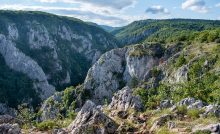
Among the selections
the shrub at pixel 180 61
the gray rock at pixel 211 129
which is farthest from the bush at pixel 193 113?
the shrub at pixel 180 61

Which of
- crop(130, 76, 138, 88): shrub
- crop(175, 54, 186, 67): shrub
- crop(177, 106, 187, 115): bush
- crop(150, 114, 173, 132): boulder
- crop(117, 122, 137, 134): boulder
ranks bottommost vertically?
crop(130, 76, 138, 88): shrub

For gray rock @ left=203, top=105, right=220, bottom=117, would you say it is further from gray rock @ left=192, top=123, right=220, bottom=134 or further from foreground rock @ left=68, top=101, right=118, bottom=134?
foreground rock @ left=68, top=101, right=118, bottom=134

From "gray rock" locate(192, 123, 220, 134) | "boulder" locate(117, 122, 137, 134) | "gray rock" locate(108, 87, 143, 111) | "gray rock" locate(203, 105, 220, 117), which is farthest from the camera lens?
"gray rock" locate(108, 87, 143, 111)

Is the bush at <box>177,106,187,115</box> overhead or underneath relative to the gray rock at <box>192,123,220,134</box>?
underneath

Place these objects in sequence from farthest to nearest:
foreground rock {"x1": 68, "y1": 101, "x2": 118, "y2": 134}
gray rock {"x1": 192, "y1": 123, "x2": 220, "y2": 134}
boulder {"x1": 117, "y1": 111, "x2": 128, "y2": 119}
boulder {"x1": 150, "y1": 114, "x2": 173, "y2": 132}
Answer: boulder {"x1": 117, "y1": 111, "x2": 128, "y2": 119}, foreground rock {"x1": 68, "y1": 101, "x2": 118, "y2": 134}, boulder {"x1": 150, "y1": 114, "x2": 173, "y2": 132}, gray rock {"x1": 192, "y1": 123, "x2": 220, "y2": 134}

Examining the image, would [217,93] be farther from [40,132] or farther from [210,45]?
[210,45]

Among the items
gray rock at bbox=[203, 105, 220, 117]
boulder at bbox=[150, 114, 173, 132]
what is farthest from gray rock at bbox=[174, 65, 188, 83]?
boulder at bbox=[150, 114, 173, 132]

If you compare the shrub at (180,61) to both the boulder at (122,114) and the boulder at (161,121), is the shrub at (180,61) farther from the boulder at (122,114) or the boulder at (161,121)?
the boulder at (161,121)

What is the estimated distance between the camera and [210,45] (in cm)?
17588

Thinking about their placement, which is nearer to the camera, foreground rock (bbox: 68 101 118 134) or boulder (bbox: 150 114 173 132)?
boulder (bbox: 150 114 173 132)

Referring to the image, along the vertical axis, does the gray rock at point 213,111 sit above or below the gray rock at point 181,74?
above

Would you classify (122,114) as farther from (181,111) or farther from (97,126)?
(181,111)

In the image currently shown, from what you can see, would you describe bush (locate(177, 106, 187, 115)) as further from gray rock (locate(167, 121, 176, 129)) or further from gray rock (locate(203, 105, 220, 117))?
gray rock (locate(167, 121, 176, 129))

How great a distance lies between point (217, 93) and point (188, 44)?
3504 inches
